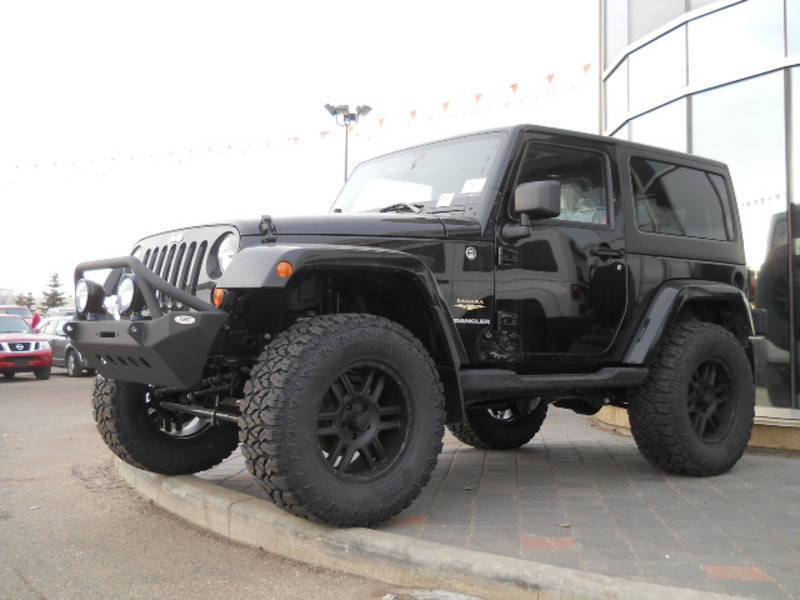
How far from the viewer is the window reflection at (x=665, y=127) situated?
29.8 ft

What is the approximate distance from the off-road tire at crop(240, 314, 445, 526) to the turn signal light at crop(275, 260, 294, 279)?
345 millimetres

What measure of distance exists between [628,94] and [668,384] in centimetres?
624

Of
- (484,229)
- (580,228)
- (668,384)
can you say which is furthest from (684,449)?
(484,229)

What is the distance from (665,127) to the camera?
9359mm

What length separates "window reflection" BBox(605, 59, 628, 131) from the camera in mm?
10289

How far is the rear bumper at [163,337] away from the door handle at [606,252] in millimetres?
2394

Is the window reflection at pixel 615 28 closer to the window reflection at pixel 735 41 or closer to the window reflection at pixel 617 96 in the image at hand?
the window reflection at pixel 617 96

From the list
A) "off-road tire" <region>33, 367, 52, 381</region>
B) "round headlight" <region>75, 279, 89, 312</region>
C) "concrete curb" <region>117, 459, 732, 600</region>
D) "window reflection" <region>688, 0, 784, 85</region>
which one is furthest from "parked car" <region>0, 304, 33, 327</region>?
"concrete curb" <region>117, 459, 732, 600</region>

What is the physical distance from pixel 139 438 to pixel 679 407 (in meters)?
3.31

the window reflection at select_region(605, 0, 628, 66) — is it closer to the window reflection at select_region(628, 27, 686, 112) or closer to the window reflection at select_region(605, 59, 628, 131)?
the window reflection at select_region(605, 59, 628, 131)

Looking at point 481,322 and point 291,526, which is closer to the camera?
point 291,526

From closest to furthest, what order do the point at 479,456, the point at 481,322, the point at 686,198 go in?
the point at 481,322
the point at 686,198
the point at 479,456

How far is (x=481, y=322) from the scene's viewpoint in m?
4.25

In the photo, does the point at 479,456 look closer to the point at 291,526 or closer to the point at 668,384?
the point at 668,384
